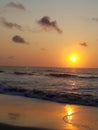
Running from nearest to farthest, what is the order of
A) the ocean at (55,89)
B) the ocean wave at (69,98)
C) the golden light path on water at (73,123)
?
1. the golden light path on water at (73,123)
2. the ocean wave at (69,98)
3. the ocean at (55,89)

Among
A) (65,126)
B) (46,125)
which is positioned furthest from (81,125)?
(46,125)

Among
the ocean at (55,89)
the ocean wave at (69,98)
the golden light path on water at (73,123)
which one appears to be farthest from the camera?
the ocean at (55,89)

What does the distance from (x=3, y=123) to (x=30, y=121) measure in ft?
3.56

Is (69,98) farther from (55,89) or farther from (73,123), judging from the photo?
(73,123)

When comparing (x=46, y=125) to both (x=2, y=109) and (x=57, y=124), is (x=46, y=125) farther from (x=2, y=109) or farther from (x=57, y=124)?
(x=2, y=109)

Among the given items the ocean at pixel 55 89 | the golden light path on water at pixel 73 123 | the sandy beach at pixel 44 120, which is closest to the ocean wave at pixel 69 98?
the ocean at pixel 55 89

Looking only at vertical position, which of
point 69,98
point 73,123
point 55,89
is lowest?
point 73,123

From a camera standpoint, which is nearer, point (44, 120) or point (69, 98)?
point (44, 120)

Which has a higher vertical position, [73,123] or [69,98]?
[69,98]

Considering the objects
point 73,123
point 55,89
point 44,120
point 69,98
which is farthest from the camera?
point 55,89

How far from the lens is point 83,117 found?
1141cm

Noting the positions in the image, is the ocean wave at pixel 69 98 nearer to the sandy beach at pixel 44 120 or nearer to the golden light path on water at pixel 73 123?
the golden light path on water at pixel 73 123

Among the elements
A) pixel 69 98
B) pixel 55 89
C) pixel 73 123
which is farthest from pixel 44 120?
pixel 55 89

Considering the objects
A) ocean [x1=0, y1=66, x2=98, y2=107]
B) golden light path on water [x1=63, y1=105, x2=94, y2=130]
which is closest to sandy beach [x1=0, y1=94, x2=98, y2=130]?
golden light path on water [x1=63, y1=105, x2=94, y2=130]
